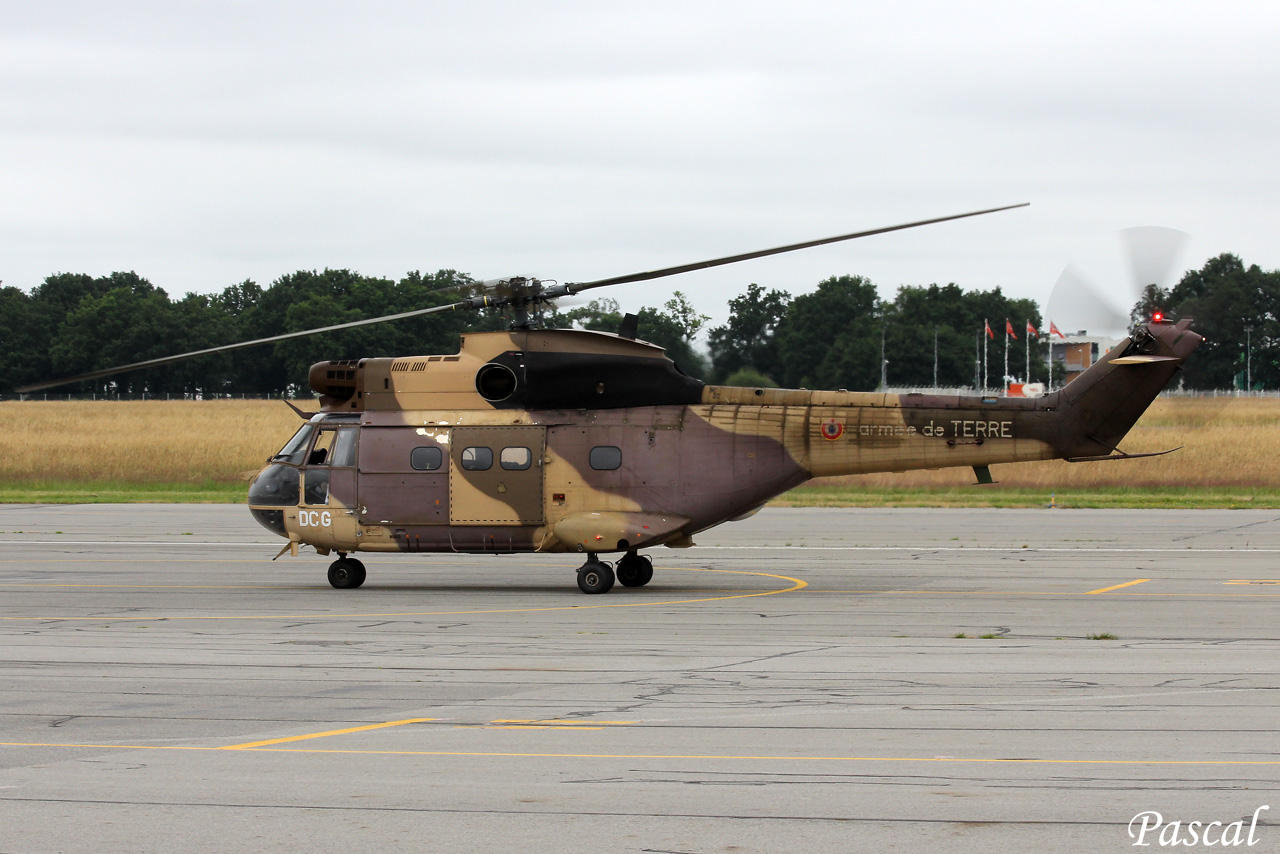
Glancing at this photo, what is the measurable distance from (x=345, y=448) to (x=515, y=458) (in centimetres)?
279

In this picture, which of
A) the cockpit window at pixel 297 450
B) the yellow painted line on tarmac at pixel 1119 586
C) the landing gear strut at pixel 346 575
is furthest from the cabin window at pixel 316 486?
the yellow painted line on tarmac at pixel 1119 586

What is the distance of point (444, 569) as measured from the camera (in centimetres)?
2189

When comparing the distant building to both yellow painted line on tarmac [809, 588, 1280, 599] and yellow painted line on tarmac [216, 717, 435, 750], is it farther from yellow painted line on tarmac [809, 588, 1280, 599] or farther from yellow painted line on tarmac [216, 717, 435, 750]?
yellow painted line on tarmac [216, 717, 435, 750]

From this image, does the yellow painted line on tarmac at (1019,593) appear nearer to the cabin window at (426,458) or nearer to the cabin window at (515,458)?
the cabin window at (515,458)

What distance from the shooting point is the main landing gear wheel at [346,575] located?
62.8 feet

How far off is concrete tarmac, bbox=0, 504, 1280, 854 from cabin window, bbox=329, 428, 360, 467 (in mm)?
2064

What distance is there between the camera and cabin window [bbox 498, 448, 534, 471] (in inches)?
727

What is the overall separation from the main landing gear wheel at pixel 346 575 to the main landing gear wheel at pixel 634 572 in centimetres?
402

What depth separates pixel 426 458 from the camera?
18.8 m

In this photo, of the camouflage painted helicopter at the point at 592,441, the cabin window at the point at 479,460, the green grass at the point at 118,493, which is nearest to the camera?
the camouflage painted helicopter at the point at 592,441

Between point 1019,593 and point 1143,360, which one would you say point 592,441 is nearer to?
point 1019,593

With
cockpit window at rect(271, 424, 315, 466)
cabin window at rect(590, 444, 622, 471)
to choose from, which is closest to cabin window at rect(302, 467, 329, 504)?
cockpit window at rect(271, 424, 315, 466)

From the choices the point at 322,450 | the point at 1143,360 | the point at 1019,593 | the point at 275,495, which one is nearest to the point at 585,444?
the point at 322,450

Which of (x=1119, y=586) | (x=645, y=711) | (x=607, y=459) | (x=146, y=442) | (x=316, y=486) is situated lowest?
(x=1119, y=586)
